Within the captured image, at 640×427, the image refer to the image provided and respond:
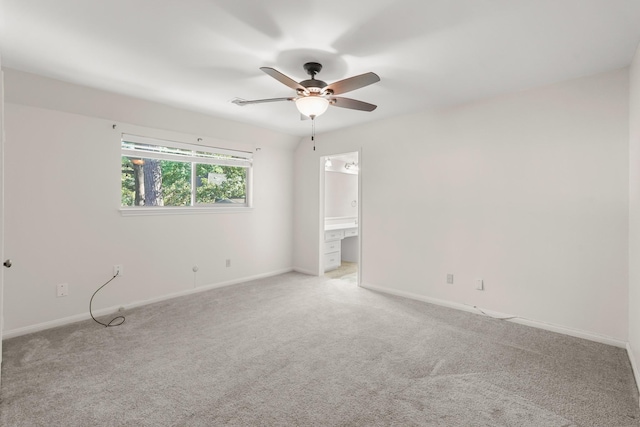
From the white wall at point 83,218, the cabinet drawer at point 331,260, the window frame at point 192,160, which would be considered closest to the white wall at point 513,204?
the cabinet drawer at point 331,260

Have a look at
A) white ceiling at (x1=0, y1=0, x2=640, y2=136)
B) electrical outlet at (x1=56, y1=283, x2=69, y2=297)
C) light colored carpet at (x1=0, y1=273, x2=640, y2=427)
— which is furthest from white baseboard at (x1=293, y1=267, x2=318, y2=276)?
electrical outlet at (x1=56, y1=283, x2=69, y2=297)

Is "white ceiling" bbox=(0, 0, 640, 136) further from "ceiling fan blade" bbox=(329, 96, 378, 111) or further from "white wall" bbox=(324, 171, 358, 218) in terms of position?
"white wall" bbox=(324, 171, 358, 218)

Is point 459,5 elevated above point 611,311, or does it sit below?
above

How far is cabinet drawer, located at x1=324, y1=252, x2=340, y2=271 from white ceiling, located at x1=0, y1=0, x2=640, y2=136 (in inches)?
122

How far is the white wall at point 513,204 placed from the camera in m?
2.71

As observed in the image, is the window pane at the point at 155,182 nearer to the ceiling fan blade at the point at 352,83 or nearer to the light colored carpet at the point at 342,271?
the light colored carpet at the point at 342,271

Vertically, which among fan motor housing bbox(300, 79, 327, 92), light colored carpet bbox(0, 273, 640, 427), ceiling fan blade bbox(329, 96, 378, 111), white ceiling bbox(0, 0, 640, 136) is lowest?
light colored carpet bbox(0, 273, 640, 427)

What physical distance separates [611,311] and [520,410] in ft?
5.24

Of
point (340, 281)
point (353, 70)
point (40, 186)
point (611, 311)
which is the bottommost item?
point (340, 281)

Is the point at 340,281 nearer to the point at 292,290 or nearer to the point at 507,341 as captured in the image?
the point at 292,290

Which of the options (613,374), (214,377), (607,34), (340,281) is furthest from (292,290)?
(607,34)

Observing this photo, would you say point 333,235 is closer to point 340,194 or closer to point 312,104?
point 340,194

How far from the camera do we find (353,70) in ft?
8.76

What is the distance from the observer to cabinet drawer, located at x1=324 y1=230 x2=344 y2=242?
5.39 metres
